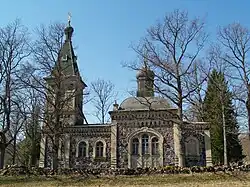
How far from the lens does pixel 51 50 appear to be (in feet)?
81.0

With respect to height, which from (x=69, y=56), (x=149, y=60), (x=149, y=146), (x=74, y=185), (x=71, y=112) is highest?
(x=69, y=56)

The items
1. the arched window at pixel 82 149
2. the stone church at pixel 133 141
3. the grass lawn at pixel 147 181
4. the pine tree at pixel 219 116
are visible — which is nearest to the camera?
the grass lawn at pixel 147 181

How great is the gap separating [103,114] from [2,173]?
2174 cm

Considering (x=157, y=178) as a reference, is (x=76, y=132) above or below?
above

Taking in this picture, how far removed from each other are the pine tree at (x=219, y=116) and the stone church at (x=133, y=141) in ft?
5.87

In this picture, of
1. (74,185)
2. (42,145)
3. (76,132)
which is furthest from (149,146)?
(74,185)

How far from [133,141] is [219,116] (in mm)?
7716

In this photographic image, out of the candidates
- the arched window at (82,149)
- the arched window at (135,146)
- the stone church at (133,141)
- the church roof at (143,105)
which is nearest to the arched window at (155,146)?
the stone church at (133,141)

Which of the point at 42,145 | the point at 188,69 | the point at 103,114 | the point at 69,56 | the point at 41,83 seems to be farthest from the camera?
the point at 103,114

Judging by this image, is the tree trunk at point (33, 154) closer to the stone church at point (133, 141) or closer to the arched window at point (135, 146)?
the stone church at point (133, 141)

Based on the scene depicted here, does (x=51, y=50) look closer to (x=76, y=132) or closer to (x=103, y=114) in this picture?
(x=76, y=132)

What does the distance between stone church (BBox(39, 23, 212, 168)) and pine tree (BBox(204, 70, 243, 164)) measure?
179 centimetres

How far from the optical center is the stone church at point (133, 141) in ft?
98.5

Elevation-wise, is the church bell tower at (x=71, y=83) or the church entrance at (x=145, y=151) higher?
the church bell tower at (x=71, y=83)
